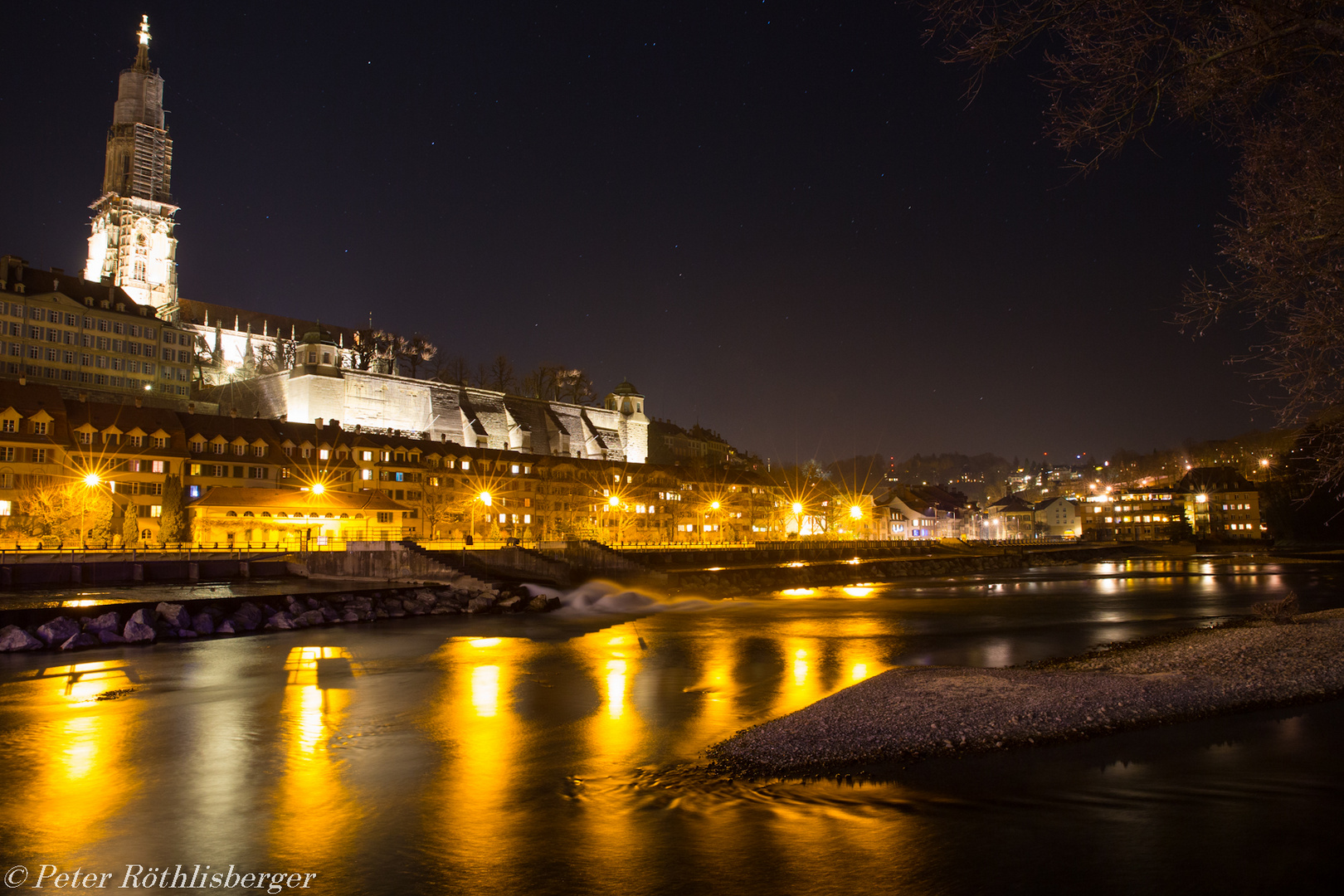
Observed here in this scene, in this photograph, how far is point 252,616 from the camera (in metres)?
30.8

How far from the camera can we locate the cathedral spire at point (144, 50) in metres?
146

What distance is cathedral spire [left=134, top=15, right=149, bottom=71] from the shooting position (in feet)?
477

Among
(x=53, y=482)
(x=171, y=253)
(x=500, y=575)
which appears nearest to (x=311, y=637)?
(x=500, y=575)

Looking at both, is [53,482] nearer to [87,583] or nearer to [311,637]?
[87,583]

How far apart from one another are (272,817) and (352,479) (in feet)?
244

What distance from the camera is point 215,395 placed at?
11188 cm

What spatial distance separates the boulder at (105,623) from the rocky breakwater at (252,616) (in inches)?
0.8

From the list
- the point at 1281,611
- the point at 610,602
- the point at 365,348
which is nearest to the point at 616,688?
the point at 1281,611

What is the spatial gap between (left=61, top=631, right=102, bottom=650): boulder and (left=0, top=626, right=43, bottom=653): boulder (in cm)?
68

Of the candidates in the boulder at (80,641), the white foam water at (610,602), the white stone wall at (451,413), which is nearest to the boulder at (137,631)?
the boulder at (80,641)

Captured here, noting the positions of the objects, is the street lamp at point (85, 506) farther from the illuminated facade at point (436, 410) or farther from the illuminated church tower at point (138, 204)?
the illuminated church tower at point (138, 204)

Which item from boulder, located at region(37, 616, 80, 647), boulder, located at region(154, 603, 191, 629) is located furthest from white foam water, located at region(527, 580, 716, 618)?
boulder, located at region(37, 616, 80, 647)

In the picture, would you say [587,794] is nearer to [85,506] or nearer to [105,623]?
[105,623]

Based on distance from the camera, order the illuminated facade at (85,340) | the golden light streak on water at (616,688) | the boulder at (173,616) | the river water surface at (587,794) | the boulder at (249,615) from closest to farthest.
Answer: the river water surface at (587,794) < the golden light streak on water at (616,688) < the boulder at (173,616) < the boulder at (249,615) < the illuminated facade at (85,340)
